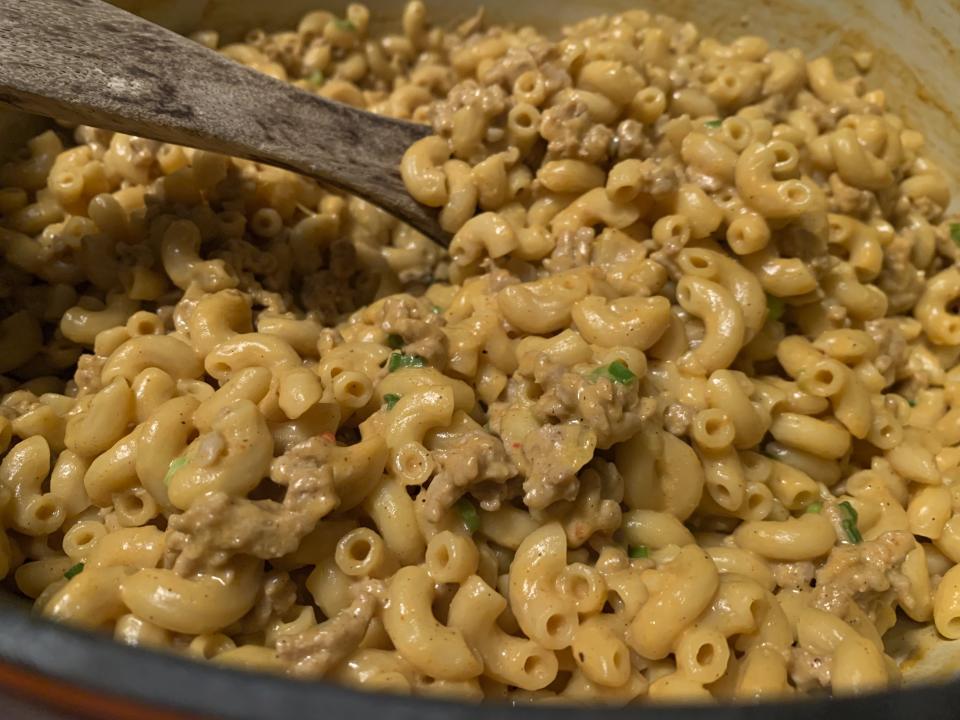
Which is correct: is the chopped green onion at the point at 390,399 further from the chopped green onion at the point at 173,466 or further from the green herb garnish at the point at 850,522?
the green herb garnish at the point at 850,522

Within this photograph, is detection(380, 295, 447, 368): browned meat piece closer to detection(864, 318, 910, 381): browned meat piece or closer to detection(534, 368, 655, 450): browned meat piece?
detection(534, 368, 655, 450): browned meat piece

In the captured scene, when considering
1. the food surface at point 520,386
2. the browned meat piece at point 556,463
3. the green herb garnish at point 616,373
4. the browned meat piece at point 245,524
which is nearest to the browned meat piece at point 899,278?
the food surface at point 520,386

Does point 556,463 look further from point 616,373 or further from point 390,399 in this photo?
point 390,399

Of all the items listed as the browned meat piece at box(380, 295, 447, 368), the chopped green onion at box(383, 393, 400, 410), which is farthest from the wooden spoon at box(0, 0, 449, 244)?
the chopped green onion at box(383, 393, 400, 410)

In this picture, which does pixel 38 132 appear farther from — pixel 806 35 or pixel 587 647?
pixel 806 35

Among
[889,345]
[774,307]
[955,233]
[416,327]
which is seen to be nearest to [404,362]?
[416,327]

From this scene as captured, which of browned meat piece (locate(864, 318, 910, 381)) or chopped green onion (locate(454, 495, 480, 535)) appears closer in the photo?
chopped green onion (locate(454, 495, 480, 535))

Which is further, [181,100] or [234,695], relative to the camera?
[181,100]
